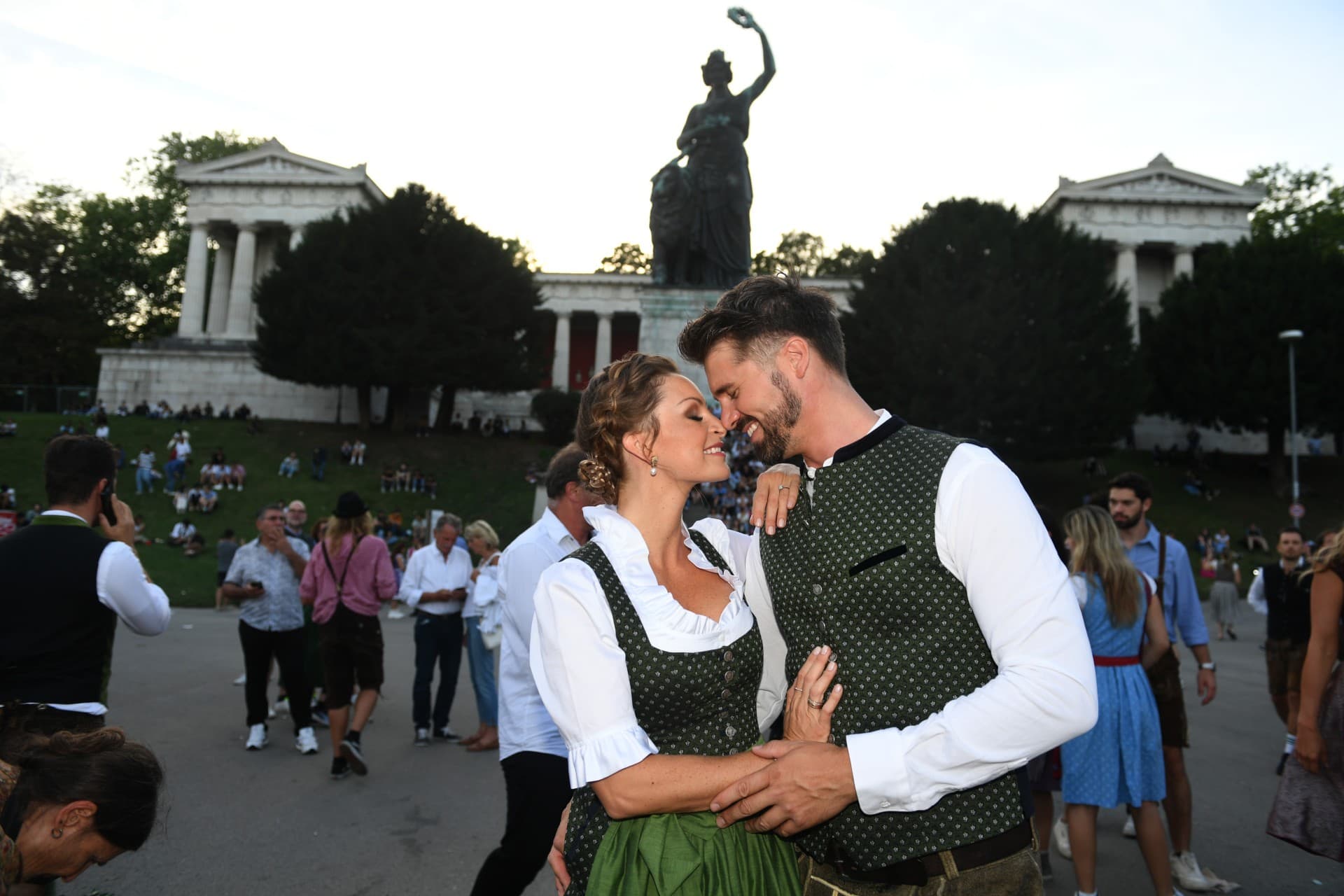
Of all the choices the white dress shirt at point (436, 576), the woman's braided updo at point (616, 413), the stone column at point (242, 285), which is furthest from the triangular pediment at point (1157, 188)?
the woman's braided updo at point (616, 413)

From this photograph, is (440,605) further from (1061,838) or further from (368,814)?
(1061,838)

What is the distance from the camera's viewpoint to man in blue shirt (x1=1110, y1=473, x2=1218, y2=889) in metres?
5.42

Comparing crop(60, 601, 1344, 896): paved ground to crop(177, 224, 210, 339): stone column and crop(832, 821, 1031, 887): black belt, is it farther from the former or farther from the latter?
crop(177, 224, 210, 339): stone column

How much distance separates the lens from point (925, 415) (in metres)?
35.3

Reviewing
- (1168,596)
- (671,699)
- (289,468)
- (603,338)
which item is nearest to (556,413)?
(289,468)

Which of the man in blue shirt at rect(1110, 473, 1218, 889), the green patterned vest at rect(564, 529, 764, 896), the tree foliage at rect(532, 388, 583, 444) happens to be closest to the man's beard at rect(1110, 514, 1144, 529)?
the man in blue shirt at rect(1110, 473, 1218, 889)

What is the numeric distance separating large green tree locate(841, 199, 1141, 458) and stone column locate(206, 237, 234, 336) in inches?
1650

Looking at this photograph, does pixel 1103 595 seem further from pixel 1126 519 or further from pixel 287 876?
pixel 287 876

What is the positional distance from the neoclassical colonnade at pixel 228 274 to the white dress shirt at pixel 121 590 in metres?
56.2

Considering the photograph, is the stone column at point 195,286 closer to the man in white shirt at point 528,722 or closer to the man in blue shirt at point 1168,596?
the man in white shirt at point 528,722

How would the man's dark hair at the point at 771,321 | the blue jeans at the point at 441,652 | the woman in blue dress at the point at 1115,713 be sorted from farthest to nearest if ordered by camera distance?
the blue jeans at the point at 441,652, the woman in blue dress at the point at 1115,713, the man's dark hair at the point at 771,321

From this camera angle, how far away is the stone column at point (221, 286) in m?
60.8

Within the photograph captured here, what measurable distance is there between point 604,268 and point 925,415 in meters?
48.6

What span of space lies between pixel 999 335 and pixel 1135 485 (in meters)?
30.8
